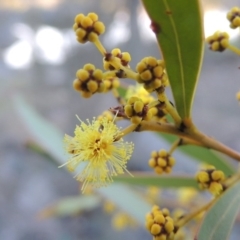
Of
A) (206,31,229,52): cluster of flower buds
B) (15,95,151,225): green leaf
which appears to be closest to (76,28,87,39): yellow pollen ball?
(206,31,229,52): cluster of flower buds

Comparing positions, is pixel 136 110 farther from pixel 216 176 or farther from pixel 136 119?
pixel 216 176

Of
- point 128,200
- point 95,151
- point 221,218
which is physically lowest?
point 128,200

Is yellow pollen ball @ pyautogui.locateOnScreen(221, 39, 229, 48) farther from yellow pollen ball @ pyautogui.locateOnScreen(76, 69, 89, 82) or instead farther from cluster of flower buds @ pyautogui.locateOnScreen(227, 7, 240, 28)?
yellow pollen ball @ pyautogui.locateOnScreen(76, 69, 89, 82)

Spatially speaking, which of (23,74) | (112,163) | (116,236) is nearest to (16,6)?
(23,74)

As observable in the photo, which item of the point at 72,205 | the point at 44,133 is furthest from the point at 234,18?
the point at 72,205

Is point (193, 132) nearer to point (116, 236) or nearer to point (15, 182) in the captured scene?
point (116, 236)

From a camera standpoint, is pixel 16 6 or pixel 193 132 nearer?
pixel 193 132
